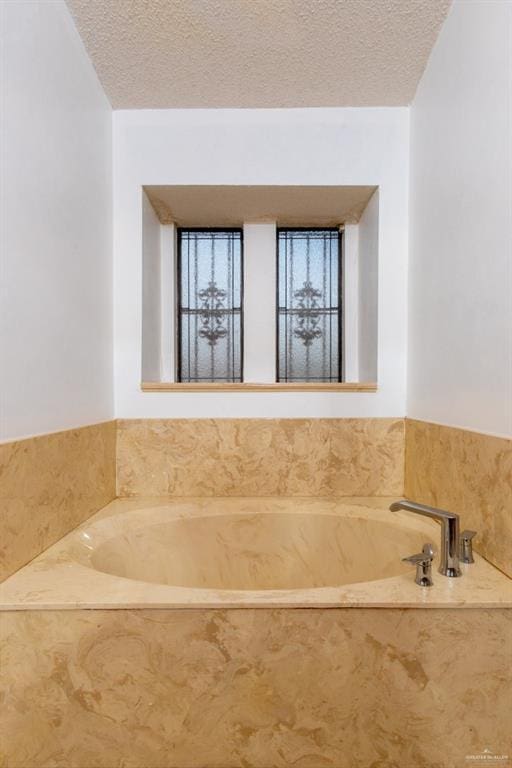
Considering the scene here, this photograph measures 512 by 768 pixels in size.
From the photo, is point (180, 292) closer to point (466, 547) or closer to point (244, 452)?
point (244, 452)

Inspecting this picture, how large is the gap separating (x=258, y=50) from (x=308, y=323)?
1.13 metres

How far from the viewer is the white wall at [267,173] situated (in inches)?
72.2

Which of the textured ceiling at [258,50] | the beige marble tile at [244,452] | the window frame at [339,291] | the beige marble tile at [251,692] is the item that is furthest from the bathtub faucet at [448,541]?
the textured ceiling at [258,50]

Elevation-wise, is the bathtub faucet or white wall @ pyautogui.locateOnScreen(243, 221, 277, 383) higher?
white wall @ pyautogui.locateOnScreen(243, 221, 277, 383)

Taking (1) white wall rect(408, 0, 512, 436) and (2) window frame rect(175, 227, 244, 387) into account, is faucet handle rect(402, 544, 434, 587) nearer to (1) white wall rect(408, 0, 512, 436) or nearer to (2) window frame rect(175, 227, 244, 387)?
(1) white wall rect(408, 0, 512, 436)

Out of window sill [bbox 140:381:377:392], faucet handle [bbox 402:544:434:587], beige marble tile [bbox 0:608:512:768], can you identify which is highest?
window sill [bbox 140:381:377:392]

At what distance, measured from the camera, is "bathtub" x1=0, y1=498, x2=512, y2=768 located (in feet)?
2.99

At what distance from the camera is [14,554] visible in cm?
111

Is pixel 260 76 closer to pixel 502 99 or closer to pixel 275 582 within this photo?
pixel 502 99

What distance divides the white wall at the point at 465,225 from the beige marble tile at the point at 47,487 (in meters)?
1.22

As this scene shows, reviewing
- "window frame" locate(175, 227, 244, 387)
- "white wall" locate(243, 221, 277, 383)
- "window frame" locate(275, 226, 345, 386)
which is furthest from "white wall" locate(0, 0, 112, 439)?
"window frame" locate(275, 226, 345, 386)

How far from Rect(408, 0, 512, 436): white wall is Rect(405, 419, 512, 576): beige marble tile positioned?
5 centimetres

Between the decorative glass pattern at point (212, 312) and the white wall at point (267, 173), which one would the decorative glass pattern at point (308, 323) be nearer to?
the decorative glass pattern at point (212, 312)

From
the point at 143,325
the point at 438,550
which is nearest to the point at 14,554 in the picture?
the point at 143,325
